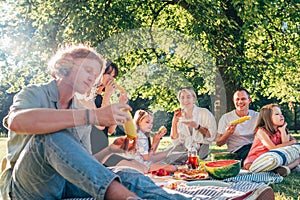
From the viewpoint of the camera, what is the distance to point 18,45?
867 cm

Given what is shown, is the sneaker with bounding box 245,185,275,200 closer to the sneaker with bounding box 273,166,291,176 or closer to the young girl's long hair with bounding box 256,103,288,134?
the sneaker with bounding box 273,166,291,176

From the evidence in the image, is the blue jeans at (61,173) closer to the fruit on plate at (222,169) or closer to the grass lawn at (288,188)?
the fruit on plate at (222,169)

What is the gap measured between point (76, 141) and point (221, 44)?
620 centimetres

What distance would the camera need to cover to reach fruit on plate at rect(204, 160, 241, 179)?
11.6ft

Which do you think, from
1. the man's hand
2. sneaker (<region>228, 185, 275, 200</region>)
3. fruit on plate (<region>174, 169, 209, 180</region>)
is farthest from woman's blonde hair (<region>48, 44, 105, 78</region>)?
the man's hand

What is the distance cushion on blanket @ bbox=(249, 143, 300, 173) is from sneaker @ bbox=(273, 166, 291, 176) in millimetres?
53

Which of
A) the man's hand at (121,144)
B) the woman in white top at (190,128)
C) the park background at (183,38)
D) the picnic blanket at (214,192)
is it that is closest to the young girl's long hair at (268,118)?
the woman in white top at (190,128)

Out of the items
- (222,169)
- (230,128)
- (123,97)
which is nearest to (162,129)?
(123,97)

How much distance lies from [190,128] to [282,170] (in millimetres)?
1058

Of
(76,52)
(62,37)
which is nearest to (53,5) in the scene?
(62,37)

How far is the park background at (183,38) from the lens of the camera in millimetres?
6418

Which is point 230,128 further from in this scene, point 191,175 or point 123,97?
point 123,97

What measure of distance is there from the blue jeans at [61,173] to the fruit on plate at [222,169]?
1.49 metres

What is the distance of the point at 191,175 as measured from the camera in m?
3.59
